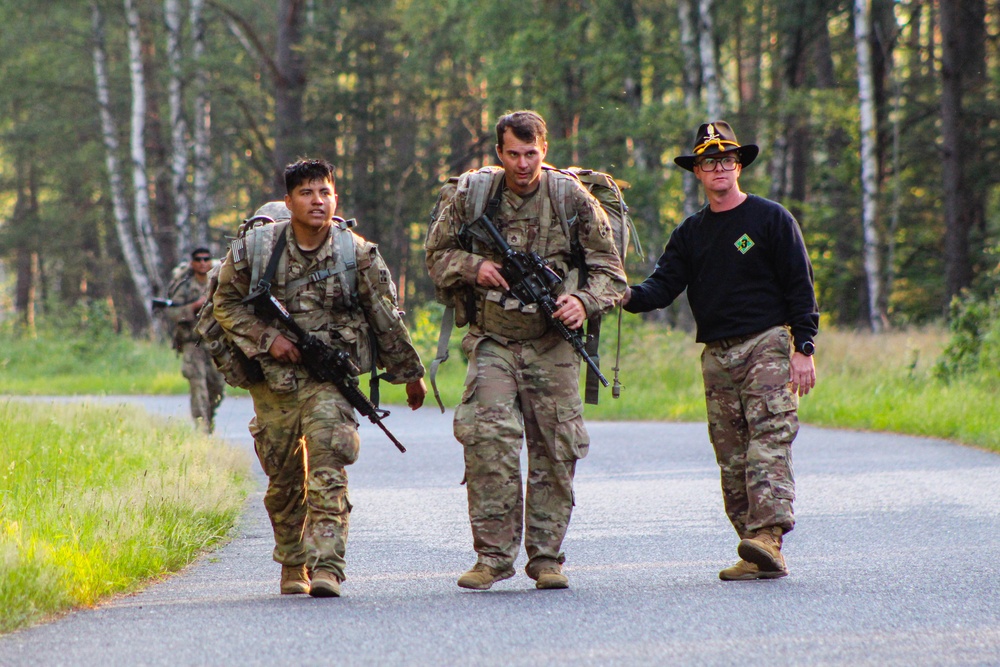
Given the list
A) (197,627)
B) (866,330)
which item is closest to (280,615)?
(197,627)

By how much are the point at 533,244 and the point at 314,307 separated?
980 mm

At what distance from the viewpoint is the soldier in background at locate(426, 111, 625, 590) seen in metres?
5.93

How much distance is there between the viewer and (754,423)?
6.27 m

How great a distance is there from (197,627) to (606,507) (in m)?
4.06

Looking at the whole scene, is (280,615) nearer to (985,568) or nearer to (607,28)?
(985,568)

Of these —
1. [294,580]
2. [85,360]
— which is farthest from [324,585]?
[85,360]

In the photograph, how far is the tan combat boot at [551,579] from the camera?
588 cm

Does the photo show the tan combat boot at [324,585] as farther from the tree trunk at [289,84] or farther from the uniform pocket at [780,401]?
the tree trunk at [289,84]

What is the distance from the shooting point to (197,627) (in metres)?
5.16

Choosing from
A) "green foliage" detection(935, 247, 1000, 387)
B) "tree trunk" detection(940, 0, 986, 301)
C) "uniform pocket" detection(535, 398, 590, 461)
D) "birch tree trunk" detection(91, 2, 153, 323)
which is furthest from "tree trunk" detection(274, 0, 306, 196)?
"uniform pocket" detection(535, 398, 590, 461)

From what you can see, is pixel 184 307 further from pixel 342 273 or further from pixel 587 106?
pixel 587 106

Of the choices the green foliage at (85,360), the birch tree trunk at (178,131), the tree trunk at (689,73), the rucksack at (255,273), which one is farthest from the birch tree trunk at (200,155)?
the rucksack at (255,273)

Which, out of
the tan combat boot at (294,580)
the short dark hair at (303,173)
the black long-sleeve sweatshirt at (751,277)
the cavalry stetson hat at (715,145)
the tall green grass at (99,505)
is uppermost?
the cavalry stetson hat at (715,145)

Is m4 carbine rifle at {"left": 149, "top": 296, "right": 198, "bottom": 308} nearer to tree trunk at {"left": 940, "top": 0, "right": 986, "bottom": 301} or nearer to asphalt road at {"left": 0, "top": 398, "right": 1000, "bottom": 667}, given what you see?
asphalt road at {"left": 0, "top": 398, "right": 1000, "bottom": 667}
